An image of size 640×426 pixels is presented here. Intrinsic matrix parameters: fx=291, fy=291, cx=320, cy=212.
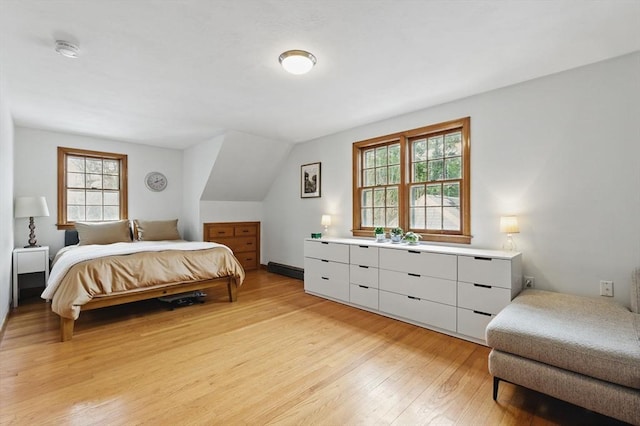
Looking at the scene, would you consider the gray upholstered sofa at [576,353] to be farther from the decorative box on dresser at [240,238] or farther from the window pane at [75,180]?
the window pane at [75,180]

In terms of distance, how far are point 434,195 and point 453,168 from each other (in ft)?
1.24

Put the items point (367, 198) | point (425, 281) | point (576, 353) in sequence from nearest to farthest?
point (576, 353) < point (425, 281) < point (367, 198)

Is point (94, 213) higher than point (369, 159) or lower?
lower

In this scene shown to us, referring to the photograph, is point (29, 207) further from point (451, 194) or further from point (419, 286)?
point (451, 194)

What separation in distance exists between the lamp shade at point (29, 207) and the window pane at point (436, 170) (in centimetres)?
513

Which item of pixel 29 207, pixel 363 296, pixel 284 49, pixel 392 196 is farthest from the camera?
pixel 392 196

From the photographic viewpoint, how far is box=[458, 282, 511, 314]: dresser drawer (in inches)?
98.0

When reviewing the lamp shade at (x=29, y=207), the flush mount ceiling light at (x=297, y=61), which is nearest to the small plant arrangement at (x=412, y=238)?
the flush mount ceiling light at (x=297, y=61)

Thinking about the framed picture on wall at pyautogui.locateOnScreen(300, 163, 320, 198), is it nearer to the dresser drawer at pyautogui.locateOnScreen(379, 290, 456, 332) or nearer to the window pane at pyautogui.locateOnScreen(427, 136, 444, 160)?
the window pane at pyautogui.locateOnScreen(427, 136, 444, 160)

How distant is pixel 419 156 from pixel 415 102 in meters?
0.69

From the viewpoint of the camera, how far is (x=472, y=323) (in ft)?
8.69

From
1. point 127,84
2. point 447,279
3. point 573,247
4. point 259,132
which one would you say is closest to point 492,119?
point 573,247

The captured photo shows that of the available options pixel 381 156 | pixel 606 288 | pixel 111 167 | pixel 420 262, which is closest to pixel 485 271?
pixel 420 262

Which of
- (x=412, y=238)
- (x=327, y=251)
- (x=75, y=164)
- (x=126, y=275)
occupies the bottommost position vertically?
(x=126, y=275)
